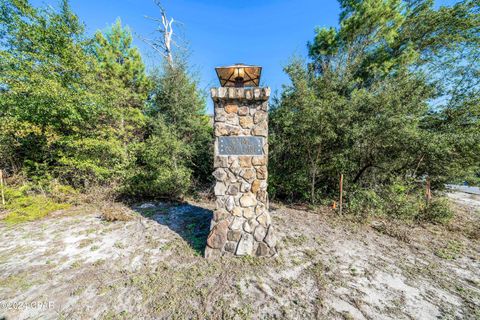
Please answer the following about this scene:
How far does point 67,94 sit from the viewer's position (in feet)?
15.6

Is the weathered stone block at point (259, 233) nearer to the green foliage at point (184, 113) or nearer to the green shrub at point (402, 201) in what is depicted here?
the green shrub at point (402, 201)

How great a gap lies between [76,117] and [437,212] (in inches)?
390

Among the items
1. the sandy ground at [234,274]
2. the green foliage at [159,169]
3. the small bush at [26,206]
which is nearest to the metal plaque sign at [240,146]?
the sandy ground at [234,274]

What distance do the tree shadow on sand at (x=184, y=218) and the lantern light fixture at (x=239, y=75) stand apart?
2723mm

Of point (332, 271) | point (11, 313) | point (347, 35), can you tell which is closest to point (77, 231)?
point (11, 313)

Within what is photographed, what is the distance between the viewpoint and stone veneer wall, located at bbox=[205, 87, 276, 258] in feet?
8.16

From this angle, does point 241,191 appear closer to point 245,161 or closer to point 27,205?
point 245,161

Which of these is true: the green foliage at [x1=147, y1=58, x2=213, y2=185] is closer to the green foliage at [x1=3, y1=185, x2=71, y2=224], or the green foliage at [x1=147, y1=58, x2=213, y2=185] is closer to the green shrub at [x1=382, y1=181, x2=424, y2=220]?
the green foliage at [x1=3, y1=185, x2=71, y2=224]

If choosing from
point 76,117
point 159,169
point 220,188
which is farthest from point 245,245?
point 76,117

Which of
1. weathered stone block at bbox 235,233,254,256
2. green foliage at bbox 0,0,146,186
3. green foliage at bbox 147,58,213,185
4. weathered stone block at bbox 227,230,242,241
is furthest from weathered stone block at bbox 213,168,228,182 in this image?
green foliage at bbox 0,0,146,186

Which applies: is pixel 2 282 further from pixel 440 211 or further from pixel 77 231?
pixel 440 211

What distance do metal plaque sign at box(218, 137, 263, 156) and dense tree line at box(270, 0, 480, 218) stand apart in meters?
2.37

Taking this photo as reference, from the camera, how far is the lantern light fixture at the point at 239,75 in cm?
236

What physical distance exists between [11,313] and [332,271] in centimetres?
364
